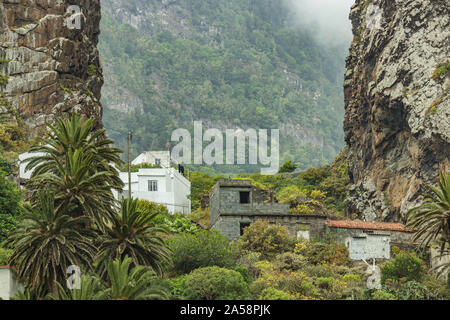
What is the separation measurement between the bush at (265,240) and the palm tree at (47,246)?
1855 cm

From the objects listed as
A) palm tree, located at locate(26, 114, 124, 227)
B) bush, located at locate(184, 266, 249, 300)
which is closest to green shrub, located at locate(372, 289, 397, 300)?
bush, located at locate(184, 266, 249, 300)

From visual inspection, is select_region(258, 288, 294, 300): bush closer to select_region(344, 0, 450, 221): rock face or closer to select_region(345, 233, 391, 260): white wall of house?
select_region(345, 233, 391, 260): white wall of house

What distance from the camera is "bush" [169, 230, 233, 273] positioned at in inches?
2111

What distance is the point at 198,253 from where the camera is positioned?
5403 cm

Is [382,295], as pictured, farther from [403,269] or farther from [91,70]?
[91,70]

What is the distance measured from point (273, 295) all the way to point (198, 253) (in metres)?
8.44

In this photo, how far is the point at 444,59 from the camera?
2911 inches

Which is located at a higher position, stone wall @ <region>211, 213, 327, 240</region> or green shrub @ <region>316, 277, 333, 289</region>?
stone wall @ <region>211, 213, 327, 240</region>

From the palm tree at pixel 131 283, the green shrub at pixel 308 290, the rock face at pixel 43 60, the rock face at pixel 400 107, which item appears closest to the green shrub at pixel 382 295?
the green shrub at pixel 308 290

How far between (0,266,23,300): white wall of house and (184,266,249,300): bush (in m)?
10.9

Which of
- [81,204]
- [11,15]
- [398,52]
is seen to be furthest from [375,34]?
[81,204]

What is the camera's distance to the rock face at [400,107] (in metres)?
71.6

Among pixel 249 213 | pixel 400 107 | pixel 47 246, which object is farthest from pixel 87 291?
pixel 400 107
